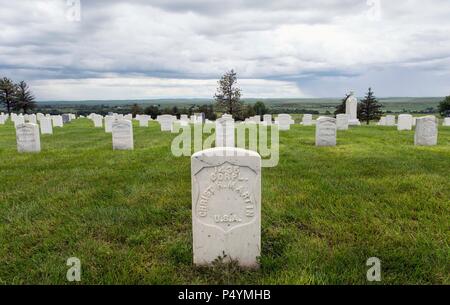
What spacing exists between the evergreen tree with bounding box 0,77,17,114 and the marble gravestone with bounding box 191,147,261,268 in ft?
163

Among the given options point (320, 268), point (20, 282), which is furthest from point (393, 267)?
point (20, 282)

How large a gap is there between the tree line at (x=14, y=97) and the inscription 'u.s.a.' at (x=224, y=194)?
163ft

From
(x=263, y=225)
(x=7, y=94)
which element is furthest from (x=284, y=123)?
(x=7, y=94)

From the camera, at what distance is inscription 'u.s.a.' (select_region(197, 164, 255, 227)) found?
3.39 m

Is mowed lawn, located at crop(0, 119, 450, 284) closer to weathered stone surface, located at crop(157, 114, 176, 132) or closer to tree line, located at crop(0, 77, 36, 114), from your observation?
weathered stone surface, located at crop(157, 114, 176, 132)

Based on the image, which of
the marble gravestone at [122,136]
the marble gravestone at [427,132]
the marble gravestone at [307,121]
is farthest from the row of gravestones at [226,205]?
the marble gravestone at [307,121]

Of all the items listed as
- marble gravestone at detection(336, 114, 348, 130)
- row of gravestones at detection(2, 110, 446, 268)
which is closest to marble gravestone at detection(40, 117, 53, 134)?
marble gravestone at detection(336, 114, 348, 130)

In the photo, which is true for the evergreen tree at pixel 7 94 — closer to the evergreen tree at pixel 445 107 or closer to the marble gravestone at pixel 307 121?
the marble gravestone at pixel 307 121

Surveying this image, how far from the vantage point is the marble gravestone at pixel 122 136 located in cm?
1145

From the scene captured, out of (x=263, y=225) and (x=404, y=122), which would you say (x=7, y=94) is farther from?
(x=263, y=225)

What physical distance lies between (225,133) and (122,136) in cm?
384

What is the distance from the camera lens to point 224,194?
341cm

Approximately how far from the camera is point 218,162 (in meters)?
3.38
